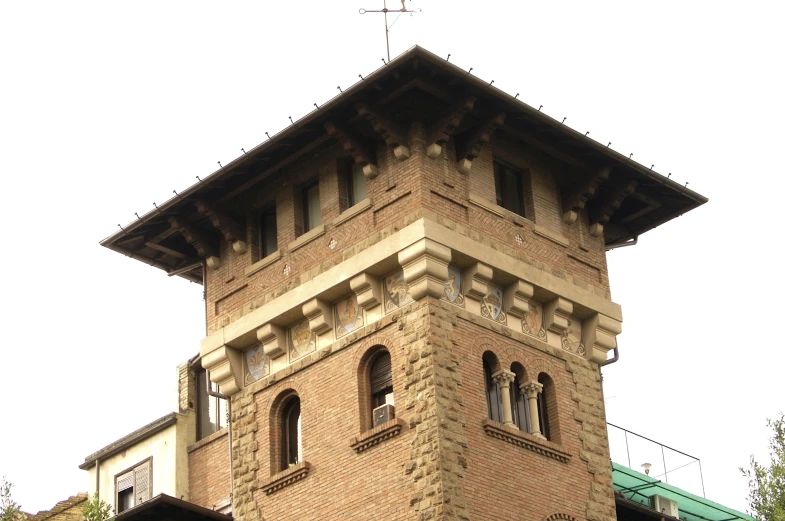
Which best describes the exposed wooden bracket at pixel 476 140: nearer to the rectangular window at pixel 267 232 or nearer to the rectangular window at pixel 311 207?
Answer: the rectangular window at pixel 311 207

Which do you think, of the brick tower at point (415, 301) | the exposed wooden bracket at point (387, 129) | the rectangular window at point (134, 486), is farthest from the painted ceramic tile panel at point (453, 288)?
the rectangular window at point (134, 486)

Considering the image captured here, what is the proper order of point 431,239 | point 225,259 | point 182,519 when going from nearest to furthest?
1. point 431,239
2. point 182,519
3. point 225,259

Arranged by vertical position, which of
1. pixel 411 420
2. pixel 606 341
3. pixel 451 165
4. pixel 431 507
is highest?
pixel 451 165

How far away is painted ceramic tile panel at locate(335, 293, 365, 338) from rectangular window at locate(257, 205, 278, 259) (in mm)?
2767

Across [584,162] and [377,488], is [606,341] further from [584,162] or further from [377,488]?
[377,488]

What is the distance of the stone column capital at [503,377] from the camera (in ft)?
92.4

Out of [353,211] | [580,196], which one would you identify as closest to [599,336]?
[580,196]

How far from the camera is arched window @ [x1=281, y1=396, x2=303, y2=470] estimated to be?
29.2m

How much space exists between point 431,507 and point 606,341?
637 centimetres

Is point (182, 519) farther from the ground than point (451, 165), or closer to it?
closer to it

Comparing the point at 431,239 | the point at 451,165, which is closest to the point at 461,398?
the point at 431,239

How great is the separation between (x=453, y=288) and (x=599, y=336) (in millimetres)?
3685

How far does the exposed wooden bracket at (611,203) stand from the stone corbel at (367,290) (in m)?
5.59

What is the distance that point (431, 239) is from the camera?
2772cm
